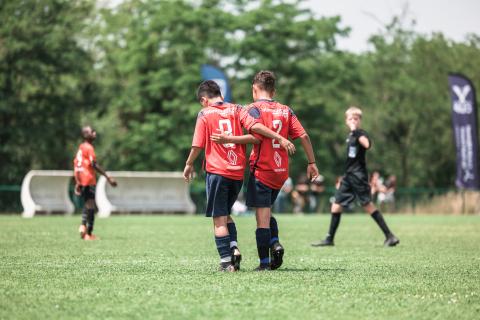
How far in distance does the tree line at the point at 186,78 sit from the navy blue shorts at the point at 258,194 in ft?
110

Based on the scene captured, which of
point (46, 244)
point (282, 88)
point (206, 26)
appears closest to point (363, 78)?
point (282, 88)

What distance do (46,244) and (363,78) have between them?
157 ft

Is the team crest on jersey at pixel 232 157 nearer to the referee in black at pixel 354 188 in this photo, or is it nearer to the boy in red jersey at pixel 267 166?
the boy in red jersey at pixel 267 166

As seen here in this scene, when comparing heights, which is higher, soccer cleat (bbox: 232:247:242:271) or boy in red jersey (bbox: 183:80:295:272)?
boy in red jersey (bbox: 183:80:295:272)

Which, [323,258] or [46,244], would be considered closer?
[323,258]

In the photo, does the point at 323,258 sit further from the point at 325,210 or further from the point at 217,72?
the point at 325,210

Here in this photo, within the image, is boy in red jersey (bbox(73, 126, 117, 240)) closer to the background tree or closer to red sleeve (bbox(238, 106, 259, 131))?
red sleeve (bbox(238, 106, 259, 131))

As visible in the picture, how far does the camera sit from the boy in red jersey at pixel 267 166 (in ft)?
29.3

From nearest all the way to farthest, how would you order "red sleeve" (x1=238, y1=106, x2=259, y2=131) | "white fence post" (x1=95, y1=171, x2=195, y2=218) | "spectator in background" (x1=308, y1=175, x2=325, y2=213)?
"red sleeve" (x1=238, y1=106, x2=259, y2=131)
"white fence post" (x1=95, y1=171, x2=195, y2=218)
"spectator in background" (x1=308, y1=175, x2=325, y2=213)

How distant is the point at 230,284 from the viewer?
7555mm

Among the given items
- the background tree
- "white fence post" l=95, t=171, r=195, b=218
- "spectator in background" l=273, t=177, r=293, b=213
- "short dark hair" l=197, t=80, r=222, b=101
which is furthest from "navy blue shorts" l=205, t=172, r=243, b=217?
the background tree

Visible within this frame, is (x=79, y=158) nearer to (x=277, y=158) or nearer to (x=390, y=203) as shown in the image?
(x=277, y=158)

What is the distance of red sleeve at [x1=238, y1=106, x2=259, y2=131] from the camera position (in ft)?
28.6

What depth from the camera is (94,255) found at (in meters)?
11.1
